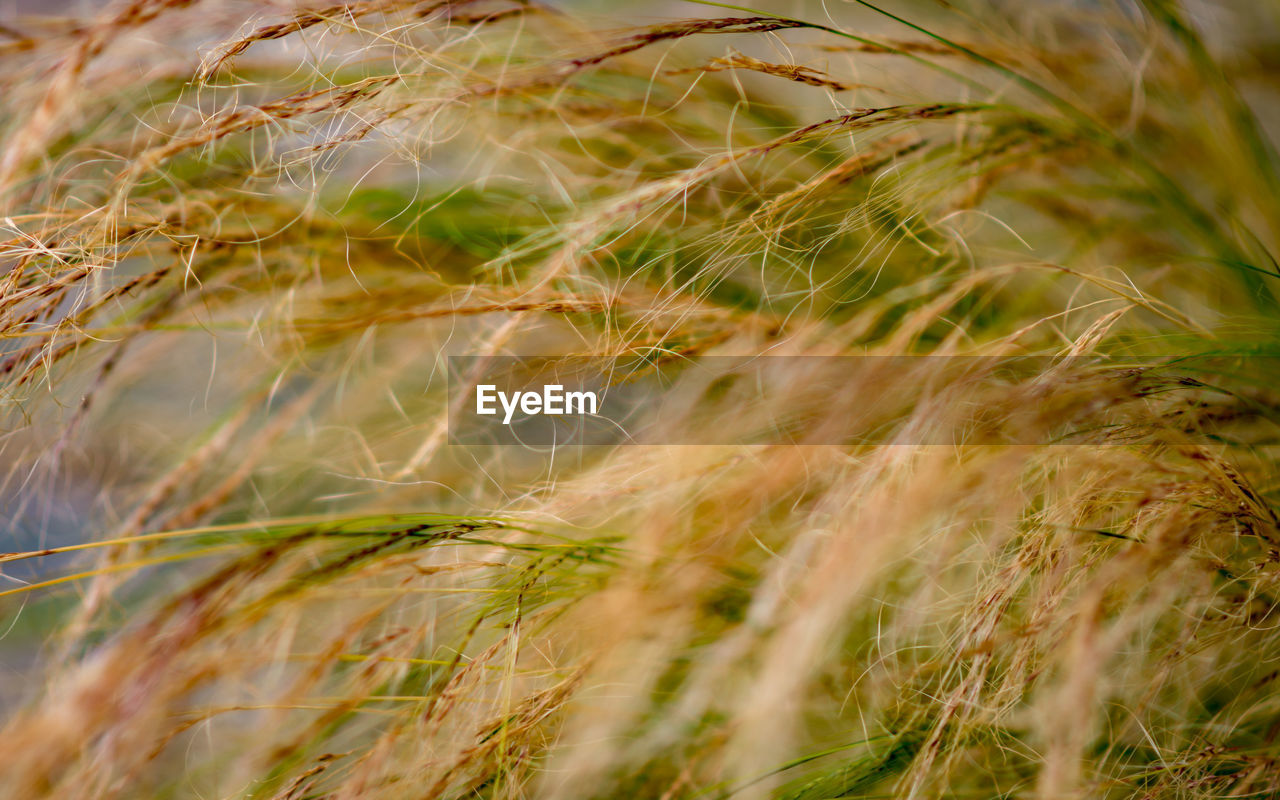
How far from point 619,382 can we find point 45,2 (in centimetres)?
70

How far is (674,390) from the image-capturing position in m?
0.51

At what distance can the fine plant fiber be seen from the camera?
39 centimetres

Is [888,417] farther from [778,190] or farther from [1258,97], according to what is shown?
[1258,97]

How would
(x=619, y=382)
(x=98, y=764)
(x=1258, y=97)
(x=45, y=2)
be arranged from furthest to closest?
(x=45, y=2) < (x=1258, y=97) < (x=619, y=382) < (x=98, y=764)

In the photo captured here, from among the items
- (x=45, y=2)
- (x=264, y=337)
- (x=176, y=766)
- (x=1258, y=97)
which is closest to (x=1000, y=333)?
(x=1258, y=97)

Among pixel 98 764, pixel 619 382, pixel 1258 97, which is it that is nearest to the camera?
pixel 98 764

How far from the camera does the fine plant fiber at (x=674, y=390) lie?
15.3 inches

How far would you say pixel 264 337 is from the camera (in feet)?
1.77

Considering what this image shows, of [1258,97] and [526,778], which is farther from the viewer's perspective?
[1258,97]

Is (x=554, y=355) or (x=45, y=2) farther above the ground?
(x=45, y=2)

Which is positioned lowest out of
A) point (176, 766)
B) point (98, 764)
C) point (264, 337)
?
point (176, 766)

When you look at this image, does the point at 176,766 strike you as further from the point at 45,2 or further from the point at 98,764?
the point at 45,2

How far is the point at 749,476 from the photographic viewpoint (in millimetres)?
417

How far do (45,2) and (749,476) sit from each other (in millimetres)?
800
